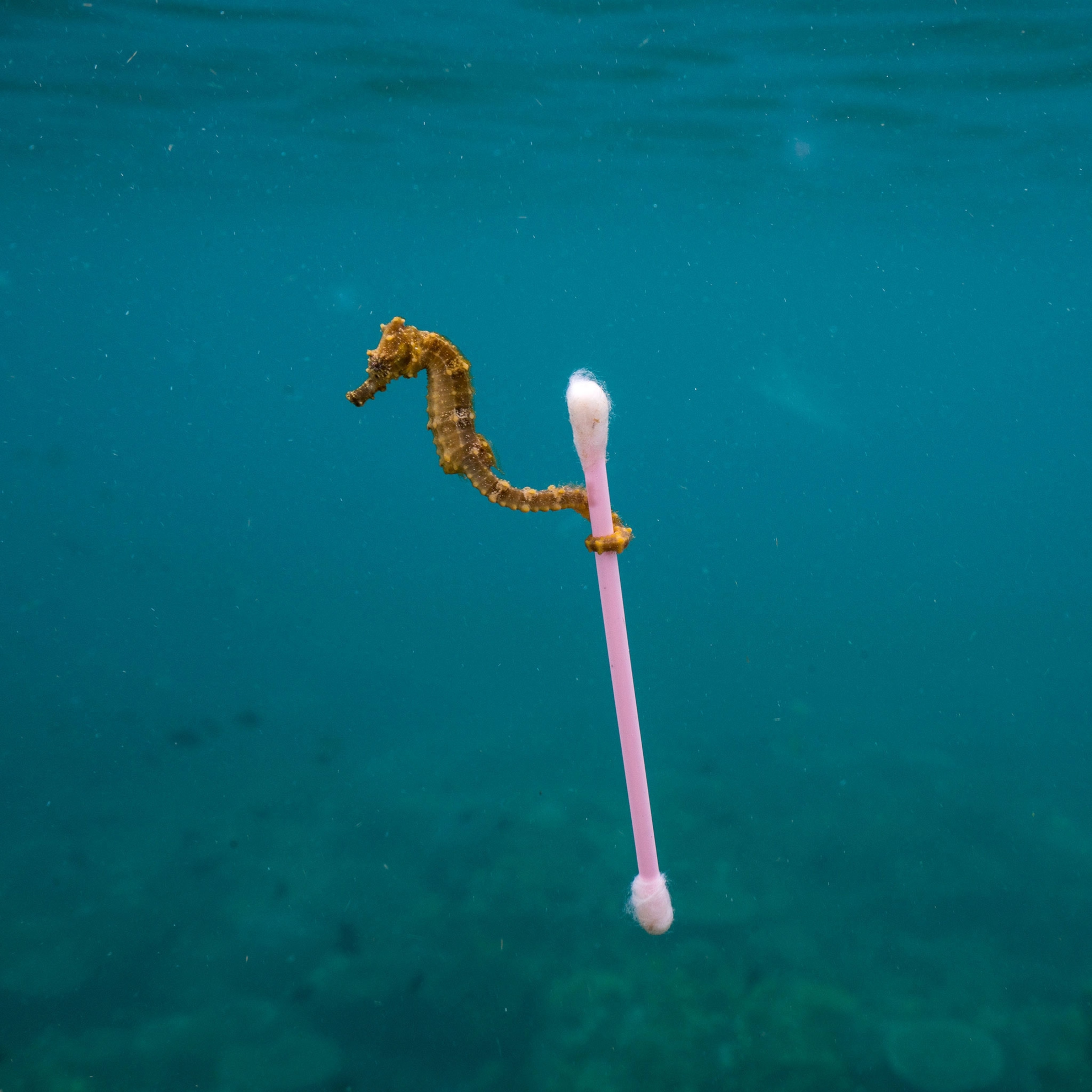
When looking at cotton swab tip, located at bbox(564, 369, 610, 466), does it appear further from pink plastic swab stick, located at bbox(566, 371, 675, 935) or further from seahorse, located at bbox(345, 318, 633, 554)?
seahorse, located at bbox(345, 318, 633, 554)

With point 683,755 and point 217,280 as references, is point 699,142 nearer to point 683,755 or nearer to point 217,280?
point 683,755

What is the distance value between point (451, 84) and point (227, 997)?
8325 mm

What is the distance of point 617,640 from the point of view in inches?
67.1

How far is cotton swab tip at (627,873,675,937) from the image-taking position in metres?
1.90

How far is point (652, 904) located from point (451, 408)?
47.9 inches

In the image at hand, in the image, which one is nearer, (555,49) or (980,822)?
(555,49)

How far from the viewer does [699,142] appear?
10.2 m

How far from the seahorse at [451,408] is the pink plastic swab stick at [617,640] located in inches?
3.3

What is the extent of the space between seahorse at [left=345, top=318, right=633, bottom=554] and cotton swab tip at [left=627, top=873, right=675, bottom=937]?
810mm

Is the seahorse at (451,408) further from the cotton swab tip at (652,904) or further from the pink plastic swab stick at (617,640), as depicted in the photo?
the cotton swab tip at (652,904)

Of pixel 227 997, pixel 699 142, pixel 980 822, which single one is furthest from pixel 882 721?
pixel 227 997

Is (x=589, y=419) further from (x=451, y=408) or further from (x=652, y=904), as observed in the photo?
(x=652, y=904)

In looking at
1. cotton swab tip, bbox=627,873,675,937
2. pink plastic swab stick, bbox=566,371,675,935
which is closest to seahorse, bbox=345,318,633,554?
pink plastic swab stick, bbox=566,371,675,935

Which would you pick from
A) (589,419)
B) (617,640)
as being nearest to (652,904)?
(617,640)
